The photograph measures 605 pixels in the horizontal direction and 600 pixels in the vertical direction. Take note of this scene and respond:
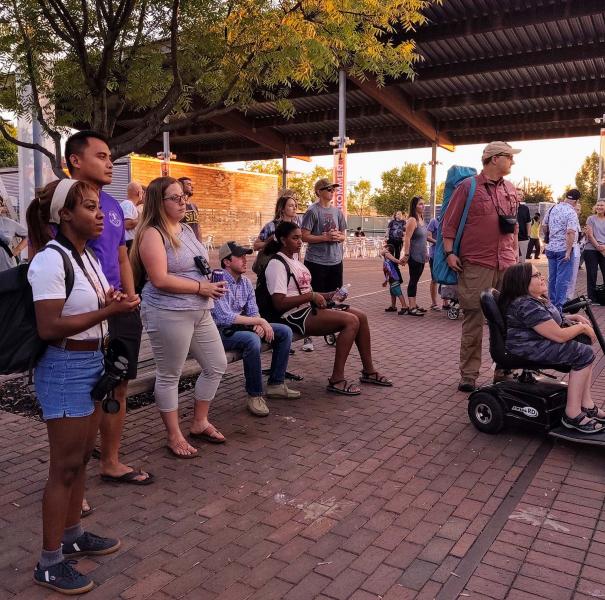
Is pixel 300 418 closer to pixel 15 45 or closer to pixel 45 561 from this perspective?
pixel 45 561

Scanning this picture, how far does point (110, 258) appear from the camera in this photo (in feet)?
11.1

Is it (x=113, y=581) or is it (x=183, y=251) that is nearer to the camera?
(x=113, y=581)

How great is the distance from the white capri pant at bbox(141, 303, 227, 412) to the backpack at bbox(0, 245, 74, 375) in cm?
148

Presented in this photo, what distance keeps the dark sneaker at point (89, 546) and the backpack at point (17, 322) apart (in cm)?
97

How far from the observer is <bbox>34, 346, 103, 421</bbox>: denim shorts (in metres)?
2.49

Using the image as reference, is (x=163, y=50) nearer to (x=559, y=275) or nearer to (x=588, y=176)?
(x=559, y=275)

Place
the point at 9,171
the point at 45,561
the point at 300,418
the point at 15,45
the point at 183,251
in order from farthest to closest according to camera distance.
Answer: the point at 9,171 → the point at 15,45 → the point at 300,418 → the point at 183,251 → the point at 45,561

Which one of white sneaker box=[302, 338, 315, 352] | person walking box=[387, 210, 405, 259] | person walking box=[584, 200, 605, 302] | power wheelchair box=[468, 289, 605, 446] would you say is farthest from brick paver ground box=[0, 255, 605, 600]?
person walking box=[584, 200, 605, 302]

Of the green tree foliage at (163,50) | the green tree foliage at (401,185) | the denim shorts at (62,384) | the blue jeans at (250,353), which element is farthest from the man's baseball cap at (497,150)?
the green tree foliage at (401,185)

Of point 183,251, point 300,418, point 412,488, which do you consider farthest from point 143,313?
point 412,488

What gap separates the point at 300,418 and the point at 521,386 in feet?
5.68

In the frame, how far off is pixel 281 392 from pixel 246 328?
761 mm

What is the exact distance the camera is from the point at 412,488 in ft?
11.8

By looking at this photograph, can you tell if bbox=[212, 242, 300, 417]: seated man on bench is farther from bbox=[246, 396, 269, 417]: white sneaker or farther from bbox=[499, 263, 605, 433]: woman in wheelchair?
bbox=[499, 263, 605, 433]: woman in wheelchair
